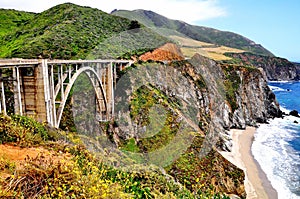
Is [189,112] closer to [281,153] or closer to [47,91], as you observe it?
[281,153]

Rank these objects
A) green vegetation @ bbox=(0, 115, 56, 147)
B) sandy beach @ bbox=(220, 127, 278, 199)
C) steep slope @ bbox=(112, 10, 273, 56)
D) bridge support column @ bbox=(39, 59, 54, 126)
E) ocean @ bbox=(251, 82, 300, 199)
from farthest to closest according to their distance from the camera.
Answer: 1. steep slope @ bbox=(112, 10, 273, 56)
2. ocean @ bbox=(251, 82, 300, 199)
3. sandy beach @ bbox=(220, 127, 278, 199)
4. bridge support column @ bbox=(39, 59, 54, 126)
5. green vegetation @ bbox=(0, 115, 56, 147)

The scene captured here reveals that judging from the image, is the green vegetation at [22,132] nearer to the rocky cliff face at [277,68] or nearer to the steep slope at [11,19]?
the steep slope at [11,19]

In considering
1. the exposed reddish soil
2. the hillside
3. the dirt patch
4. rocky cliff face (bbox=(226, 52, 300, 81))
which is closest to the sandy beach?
the exposed reddish soil

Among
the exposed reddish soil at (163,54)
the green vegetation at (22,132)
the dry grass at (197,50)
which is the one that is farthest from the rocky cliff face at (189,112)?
the green vegetation at (22,132)

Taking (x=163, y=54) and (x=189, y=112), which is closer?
(x=189, y=112)

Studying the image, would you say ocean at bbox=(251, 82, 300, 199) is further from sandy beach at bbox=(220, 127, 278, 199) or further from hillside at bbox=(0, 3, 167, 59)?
hillside at bbox=(0, 3, 167, 59)

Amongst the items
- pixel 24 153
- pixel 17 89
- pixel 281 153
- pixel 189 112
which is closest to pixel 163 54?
A: pixel 189 112

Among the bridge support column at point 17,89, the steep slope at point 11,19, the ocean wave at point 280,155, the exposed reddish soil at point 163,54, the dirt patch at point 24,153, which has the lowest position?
the ocean wave at point 280,155

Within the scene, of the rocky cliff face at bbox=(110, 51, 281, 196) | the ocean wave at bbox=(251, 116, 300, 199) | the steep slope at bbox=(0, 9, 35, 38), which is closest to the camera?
the rocky cliff face at bbox=(110, 51, 281, 196)
